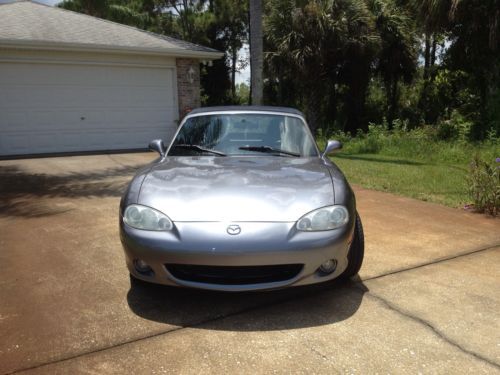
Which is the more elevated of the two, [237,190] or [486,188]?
[237,190]

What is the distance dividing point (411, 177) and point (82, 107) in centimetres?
882

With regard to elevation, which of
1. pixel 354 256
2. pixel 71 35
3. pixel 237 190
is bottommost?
pixel 354 256

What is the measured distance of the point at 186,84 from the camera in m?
13.8

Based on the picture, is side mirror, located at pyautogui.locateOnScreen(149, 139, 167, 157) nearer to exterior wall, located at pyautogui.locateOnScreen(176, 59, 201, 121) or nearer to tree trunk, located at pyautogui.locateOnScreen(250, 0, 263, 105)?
tree trunk, located at pyautogui.locateOnScreen(250, 0, 263, 105)

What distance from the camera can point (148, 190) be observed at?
127 inches

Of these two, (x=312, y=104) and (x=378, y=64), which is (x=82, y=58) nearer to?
(x=312, y=104)

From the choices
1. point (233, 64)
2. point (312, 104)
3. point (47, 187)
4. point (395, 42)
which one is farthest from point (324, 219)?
point (233, 64)

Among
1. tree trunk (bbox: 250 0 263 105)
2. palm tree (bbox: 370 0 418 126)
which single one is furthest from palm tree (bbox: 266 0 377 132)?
tree trunk (bbox: 250 0 263 105)

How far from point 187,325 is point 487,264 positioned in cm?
274

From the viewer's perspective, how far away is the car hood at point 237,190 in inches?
117

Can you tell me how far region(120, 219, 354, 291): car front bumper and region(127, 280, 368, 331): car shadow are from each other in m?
0.16

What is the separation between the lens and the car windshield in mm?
4176

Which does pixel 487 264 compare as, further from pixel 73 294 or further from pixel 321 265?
pixel 73 294

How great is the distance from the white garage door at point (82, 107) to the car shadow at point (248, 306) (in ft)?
32.6
